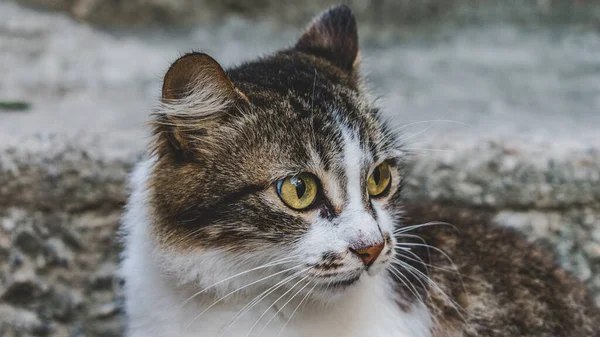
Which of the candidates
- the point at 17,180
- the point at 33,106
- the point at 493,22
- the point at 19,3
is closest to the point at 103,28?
the point at 19,3

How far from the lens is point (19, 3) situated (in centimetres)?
339

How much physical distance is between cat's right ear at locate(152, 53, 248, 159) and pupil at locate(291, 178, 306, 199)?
0.21 m

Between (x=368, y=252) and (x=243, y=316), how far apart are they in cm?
37

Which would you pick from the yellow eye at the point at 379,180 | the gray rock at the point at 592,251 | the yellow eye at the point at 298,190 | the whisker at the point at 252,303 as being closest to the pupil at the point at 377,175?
the yellow eye at the point at 379,180

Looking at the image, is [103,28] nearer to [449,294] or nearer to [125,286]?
[125,286]

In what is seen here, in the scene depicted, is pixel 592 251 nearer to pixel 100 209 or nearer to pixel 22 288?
pixel 100 209

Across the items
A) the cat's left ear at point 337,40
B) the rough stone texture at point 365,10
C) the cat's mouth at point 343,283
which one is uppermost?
the rough stone texture at point 365,10

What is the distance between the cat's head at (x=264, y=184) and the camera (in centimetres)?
147

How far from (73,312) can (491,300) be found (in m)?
1.28

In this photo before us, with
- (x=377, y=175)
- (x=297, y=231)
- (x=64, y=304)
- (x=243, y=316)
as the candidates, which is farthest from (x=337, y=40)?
(x=64, y=304)

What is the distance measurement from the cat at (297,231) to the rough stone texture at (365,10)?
185 centimetres

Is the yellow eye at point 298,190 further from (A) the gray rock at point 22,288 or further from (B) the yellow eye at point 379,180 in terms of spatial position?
(A) the gray rock at point 22,288

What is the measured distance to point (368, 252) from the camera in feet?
4.73

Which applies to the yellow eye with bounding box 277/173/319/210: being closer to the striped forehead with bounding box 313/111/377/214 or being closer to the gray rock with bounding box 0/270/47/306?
the striped forehead with bounding box 313/111/377/214
